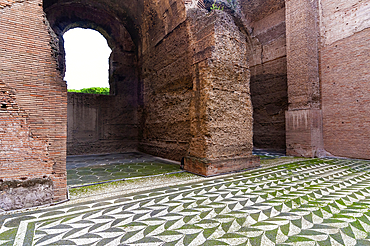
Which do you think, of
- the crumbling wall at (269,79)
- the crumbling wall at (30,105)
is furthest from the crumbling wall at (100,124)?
the crumbling wall at (269,79)

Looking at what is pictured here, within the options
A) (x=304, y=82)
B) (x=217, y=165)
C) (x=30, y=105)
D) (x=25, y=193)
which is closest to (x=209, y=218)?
(x=217, y=165)

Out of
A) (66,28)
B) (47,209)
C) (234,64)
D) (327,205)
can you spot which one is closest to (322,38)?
(234,64)

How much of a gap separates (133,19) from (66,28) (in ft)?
8.03

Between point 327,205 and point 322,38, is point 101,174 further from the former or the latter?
point 322,38

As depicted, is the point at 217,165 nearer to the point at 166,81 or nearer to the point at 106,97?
the point at 166,81

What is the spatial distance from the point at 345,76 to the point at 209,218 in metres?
A: 6.26

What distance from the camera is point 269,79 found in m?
8.31

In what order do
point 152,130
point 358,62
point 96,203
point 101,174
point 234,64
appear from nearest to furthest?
point 96,203
point 101,174
point 234,64
point 358,62
point 152,130

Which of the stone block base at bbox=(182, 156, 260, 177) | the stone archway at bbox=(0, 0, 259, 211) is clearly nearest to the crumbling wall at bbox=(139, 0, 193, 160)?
the stone archway at bbox=(0, 0, 259, 211)

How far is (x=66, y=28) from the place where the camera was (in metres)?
7.52

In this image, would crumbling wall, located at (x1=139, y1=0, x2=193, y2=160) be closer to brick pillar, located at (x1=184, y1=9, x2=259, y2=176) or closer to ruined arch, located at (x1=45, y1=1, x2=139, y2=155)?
brick pillar, located at (x1=184, y1=9, x2=259, y2=176)

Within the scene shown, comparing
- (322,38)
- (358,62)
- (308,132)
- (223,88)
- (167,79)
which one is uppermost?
(322,38)

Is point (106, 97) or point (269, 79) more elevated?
point (269, 79)

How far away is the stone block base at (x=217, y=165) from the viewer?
396cm
